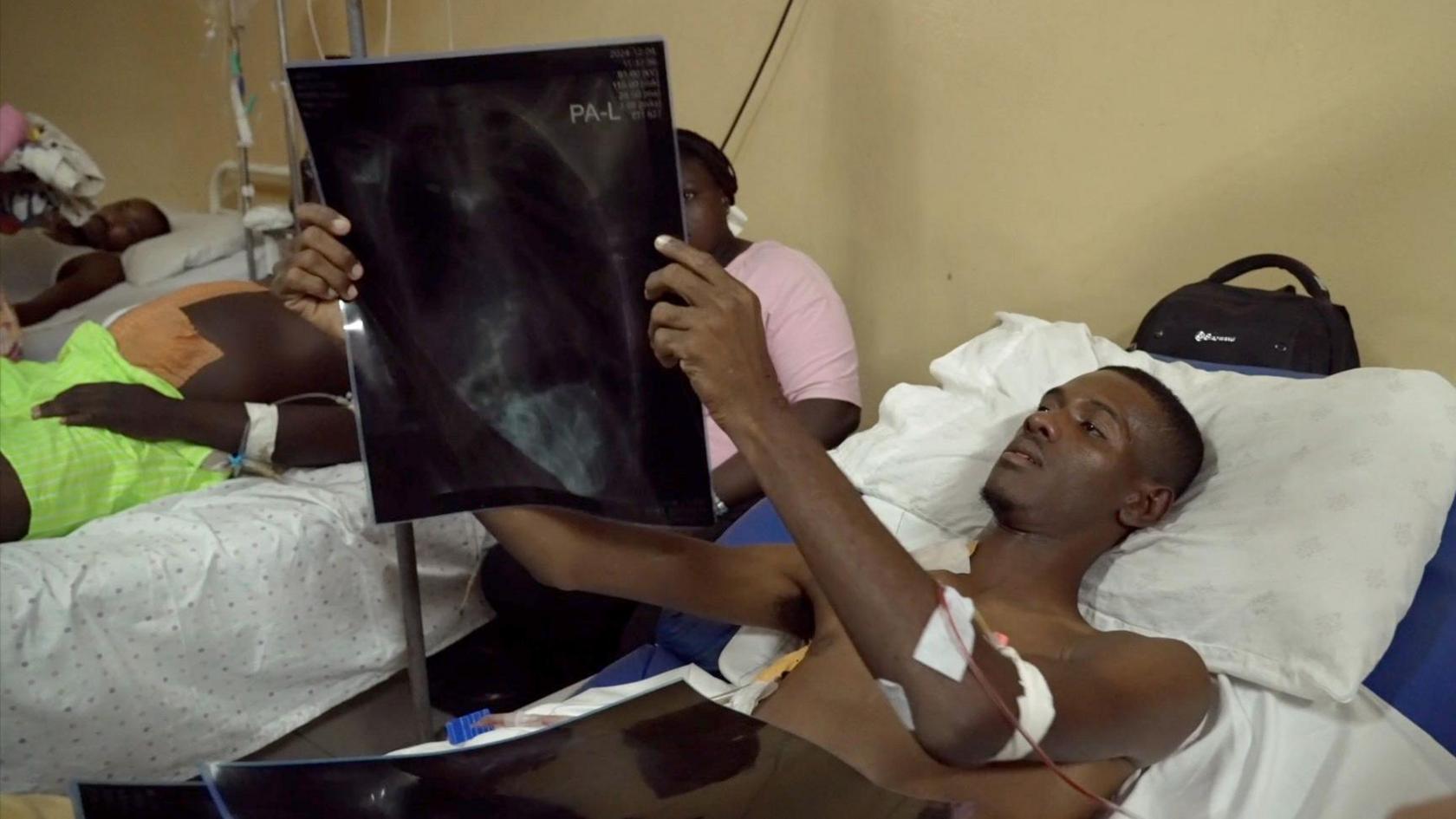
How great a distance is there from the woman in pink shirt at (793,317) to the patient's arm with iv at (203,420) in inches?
27.7

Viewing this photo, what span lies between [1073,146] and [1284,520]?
822 millimetres

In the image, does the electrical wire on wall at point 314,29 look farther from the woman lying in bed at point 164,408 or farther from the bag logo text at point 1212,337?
the bag logo text at point 1212,337

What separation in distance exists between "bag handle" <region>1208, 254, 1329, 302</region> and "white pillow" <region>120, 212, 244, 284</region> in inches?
105

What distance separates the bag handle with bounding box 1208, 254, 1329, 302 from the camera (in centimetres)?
150

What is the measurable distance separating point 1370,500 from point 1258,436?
163 mm

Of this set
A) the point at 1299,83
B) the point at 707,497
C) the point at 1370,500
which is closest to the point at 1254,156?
the point at 1299,83

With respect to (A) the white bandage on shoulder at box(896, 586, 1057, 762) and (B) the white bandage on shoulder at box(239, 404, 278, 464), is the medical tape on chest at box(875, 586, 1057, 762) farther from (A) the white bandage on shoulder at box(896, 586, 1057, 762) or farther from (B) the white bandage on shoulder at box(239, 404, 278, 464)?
(B) the white bandage on shoulder at box(239, 404, 278, 464)

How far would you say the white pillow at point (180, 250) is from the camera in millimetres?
2953

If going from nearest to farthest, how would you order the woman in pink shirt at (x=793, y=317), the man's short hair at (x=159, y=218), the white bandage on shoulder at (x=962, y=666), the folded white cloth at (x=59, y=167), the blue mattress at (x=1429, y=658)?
the white bandage on shoulder at (x=962, y=666) → the blue mattress at (x=1429, y=658) → the woman in pink shirt at (x=793, y=317) → the folded white cloth at (x=59, y=167) → the man's short hair at (x=159, y=218)

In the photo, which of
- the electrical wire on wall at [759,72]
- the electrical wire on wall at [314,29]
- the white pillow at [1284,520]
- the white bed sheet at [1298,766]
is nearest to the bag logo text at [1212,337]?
the white pillow at [1284,520]

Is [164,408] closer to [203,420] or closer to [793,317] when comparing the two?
[203,420]

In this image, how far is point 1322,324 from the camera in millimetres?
1467

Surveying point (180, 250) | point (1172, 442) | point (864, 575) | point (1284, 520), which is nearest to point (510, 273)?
point (864, 575)

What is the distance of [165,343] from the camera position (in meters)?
1.97
